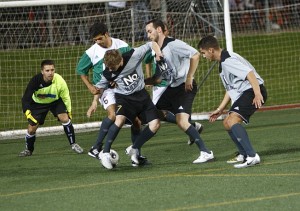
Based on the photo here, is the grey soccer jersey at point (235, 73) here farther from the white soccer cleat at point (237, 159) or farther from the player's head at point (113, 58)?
the player's head at point (113, 58)

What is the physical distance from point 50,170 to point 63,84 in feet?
9.06

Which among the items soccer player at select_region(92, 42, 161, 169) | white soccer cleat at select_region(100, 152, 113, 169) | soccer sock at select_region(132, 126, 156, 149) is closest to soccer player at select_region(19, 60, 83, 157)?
soccer sock at select_region(132, 126, 156, 149)

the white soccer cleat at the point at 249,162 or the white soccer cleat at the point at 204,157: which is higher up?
the white soccer cleat at the point at 249,162

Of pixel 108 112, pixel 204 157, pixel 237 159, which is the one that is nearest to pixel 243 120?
pixel 237 159

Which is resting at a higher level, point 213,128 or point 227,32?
point 227,32

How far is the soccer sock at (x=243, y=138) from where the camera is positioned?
425 inches

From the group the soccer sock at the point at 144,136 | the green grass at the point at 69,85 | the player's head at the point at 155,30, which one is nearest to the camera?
the soccer sock at the point at 144,136

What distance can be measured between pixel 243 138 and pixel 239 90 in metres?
0.59

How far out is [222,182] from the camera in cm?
959

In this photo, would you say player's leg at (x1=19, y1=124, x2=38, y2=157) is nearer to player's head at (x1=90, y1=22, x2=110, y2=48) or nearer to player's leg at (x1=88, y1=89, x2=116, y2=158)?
player's leg at (x1=88, y1=89, x2=116, y2=158)

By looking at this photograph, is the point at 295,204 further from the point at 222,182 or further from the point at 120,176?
the point at 120,176

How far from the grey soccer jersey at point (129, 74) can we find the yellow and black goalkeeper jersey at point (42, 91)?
2.80 m

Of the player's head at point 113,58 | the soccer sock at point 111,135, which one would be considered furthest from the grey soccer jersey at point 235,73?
the soccer sock at point 111,135

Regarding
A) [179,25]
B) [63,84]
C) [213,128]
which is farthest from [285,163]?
[179,25]
